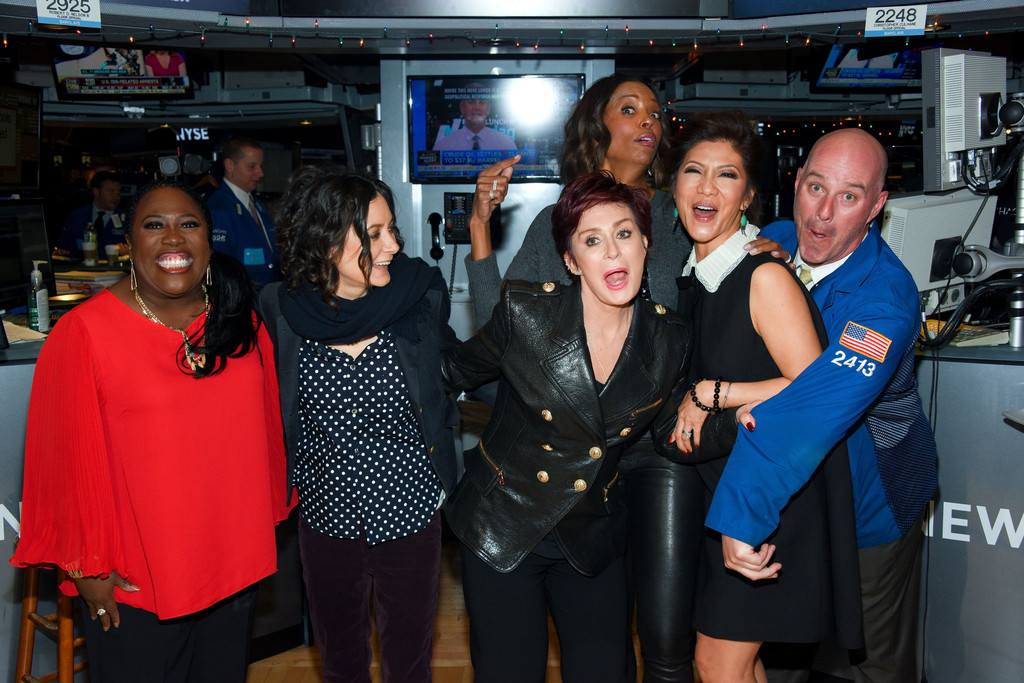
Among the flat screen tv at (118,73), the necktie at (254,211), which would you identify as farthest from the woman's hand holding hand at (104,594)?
the flat screen tv at (118,73)

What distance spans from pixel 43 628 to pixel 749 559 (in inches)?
95.5

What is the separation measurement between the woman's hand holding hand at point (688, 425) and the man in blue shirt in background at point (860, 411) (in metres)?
0.10

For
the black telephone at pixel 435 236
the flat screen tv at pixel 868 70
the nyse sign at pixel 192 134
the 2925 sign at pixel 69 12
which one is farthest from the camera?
the nyse sign at pixel 192 134

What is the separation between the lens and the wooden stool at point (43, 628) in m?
2.46

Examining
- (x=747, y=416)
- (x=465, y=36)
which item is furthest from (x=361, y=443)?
(x=465, y=36)

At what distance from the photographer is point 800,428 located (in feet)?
6.05

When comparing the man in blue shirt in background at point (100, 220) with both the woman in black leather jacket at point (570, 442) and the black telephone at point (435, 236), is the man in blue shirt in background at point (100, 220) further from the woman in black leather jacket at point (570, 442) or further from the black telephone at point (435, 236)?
the woman in black leather jacket at point (570, 442)

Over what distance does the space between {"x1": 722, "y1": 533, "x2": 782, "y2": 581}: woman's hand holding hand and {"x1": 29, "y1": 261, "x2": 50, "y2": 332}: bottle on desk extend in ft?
9.80

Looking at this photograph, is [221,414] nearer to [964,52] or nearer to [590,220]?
[590,220]

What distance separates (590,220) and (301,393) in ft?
3.04

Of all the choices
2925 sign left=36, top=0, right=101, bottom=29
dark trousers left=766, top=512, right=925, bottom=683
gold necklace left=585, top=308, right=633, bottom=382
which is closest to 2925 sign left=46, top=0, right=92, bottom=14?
2925 sign left=36, top=0, right=101, bottom=29

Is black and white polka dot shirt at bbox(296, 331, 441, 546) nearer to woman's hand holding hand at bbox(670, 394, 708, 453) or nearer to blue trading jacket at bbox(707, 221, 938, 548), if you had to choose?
woman's hand holding hand at bbox(670, 394, 708, 453)

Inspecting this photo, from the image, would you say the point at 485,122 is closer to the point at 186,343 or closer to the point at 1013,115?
the point at 1013,115

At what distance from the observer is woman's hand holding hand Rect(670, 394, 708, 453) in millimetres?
1979
